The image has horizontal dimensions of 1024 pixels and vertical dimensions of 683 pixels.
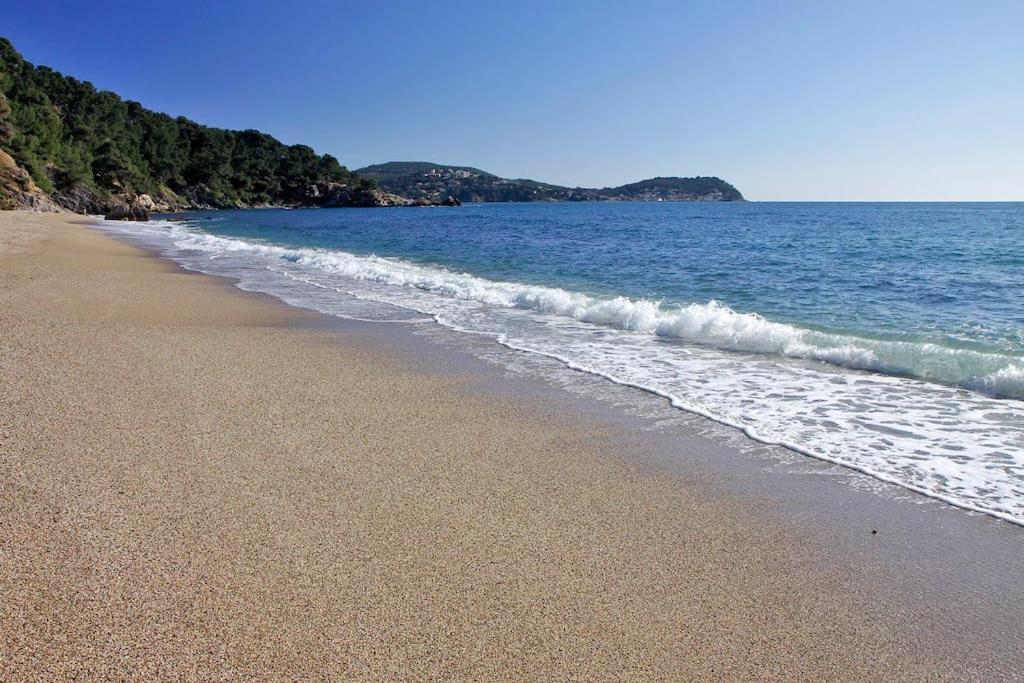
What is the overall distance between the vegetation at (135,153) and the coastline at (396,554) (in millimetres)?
63365

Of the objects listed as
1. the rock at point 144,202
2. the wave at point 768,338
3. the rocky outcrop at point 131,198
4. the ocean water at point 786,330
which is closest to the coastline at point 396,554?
the ocean water at point 786,330

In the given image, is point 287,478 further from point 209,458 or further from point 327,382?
point 327,382

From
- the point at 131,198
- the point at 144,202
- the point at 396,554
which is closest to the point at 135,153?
the point at 131,198

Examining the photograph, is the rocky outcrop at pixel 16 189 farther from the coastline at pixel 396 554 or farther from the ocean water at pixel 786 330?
the coastline at pixel 396 554

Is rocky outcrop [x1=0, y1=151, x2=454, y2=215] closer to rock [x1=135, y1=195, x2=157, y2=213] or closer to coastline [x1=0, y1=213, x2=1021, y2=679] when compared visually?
rock [x1=135, y1=195, x2=157, y2=213]

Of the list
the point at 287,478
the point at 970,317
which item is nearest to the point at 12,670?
the point at 287,478

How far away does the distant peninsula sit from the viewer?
57.2 m

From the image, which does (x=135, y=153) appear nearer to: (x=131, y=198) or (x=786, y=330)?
(x=131, y=198)

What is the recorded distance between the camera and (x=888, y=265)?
77.6 feet

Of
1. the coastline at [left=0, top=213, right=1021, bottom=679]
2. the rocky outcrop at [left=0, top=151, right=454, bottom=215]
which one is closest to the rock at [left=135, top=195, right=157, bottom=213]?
the rocky outcrop at [left=0, top=151, right=454, bottom=215]

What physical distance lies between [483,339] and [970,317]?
33.3 ft

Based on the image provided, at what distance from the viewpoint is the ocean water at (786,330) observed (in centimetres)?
597

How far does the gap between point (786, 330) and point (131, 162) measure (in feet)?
335

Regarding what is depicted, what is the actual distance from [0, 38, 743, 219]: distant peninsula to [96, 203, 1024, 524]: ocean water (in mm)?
40975
